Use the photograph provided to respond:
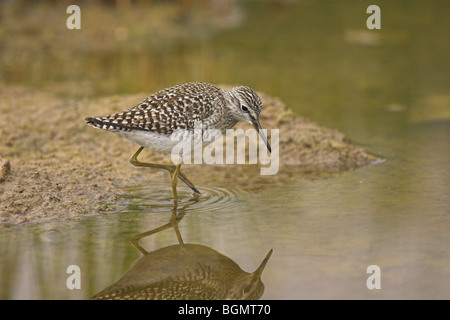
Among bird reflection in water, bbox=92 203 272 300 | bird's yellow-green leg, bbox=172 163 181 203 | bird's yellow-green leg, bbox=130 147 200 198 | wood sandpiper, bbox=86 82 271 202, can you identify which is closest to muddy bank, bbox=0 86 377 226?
bird's yellow-green leg, bbox=130 147 200 198

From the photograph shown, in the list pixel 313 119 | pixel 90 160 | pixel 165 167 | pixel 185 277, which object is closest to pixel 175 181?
pixel 165 167

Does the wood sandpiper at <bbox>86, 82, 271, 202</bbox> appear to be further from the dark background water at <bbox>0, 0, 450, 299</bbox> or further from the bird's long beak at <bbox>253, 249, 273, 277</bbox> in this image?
the bird's long beak at <bbox>253, 249, 273, 277</bbox>

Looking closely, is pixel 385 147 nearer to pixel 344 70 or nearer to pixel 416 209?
pixel 416 209

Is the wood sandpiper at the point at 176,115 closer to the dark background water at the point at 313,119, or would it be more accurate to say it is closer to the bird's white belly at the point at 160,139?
the bird's white belly at the point at 160,139

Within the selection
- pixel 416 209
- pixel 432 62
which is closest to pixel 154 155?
pixel 416 209

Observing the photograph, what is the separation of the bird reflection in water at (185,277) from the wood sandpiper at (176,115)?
1.18m

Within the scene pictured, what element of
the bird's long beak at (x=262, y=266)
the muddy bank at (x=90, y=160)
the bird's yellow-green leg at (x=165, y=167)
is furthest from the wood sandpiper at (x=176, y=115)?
the bird's long beak at (x=262, y=266)

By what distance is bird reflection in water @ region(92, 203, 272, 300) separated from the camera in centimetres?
472

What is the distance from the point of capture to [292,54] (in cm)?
1241

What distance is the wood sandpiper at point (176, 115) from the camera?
20.6ft

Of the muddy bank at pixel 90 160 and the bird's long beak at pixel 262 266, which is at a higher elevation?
the muddy bank at pixel 90 160

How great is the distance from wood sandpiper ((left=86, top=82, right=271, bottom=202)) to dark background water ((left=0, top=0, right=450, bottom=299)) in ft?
1.93

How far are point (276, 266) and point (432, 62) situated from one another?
295 inches

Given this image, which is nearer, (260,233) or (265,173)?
(260,233)
